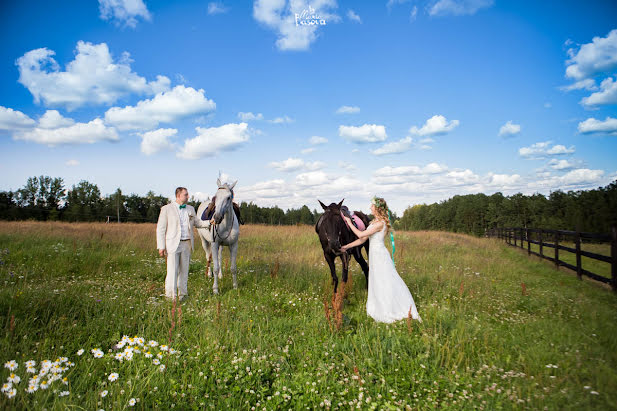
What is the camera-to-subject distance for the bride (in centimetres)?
517

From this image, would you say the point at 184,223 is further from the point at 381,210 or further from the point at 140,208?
the point at 140,208

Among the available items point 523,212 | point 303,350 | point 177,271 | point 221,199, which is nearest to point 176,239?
point 177,271

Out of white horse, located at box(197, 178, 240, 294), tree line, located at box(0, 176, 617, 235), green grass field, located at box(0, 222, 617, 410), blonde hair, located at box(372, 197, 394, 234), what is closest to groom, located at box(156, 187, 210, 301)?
green grass field, located at box(0, 222, 617, 410)

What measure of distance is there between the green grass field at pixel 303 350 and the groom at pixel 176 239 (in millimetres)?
554

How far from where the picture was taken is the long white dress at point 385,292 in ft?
16.9

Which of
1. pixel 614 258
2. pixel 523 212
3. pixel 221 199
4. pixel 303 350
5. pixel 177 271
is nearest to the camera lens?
pixel 303 350

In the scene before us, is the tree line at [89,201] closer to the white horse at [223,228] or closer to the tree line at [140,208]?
the tree line at [140,208]

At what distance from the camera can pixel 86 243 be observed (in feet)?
37.1

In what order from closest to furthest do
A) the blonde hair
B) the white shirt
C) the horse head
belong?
the blonde hair
the white shirt
the horse head

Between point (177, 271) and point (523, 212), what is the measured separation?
214 ft

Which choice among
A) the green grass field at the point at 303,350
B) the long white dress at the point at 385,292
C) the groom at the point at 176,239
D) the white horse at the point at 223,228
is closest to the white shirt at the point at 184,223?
the groom at the point at 176,239

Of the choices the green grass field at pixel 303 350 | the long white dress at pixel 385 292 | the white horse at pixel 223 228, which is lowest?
the green grass field at pixel 303 350

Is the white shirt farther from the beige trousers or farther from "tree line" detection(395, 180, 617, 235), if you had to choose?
"tree line" detection(395, 180, 617, 235)

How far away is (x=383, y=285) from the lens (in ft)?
17.6
